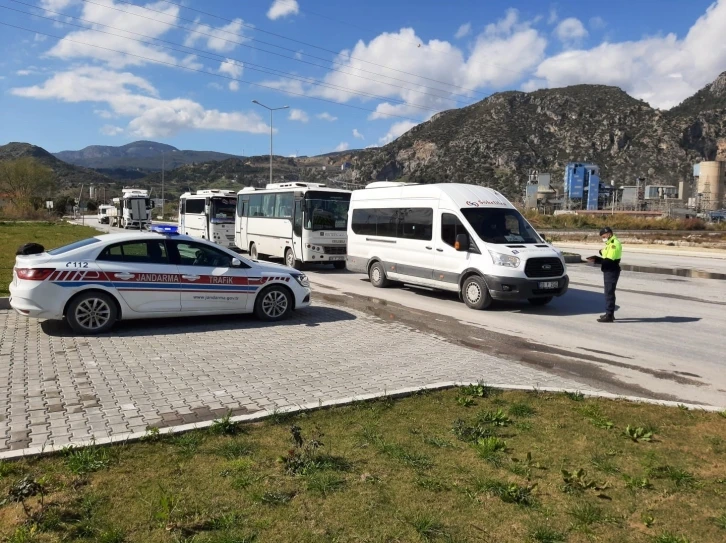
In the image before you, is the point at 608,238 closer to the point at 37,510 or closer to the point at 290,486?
the point at 290,486

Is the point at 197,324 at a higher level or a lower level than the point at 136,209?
lower

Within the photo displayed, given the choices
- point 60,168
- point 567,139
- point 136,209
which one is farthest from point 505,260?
point 60,168

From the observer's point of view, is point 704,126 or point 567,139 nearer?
point 567,139

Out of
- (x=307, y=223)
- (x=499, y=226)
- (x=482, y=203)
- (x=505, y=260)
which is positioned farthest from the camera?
(x=307, y=223)

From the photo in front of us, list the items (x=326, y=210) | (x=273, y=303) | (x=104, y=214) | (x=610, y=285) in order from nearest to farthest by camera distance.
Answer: (x=273, y=303) → (x=610, y=285) → (x=326, y=210) → (x=104, y=214)

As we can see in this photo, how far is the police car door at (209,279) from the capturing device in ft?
31.4

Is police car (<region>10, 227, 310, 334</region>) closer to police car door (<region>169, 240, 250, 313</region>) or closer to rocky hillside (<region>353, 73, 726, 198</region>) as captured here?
police car door (<region>169, 240, 250, 313</region>)

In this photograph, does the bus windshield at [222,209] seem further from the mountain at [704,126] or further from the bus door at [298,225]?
the mountain at [704,126]

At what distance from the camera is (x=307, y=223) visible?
1872cm

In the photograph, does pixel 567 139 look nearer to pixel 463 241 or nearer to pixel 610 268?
pixel 463 241

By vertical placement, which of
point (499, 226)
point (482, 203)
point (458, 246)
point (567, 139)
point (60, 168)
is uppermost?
point (567, 139)

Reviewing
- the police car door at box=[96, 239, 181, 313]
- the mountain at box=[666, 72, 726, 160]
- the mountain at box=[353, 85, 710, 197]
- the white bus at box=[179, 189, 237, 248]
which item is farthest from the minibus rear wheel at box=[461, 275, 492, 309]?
the mountain at box=[666, 72, 726, 160]

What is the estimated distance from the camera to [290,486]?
156 inches

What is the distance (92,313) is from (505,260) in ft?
25.1
